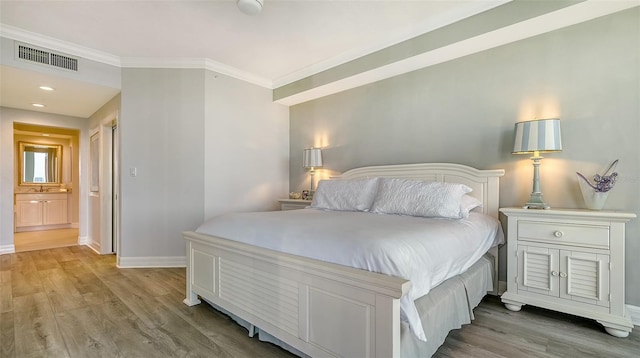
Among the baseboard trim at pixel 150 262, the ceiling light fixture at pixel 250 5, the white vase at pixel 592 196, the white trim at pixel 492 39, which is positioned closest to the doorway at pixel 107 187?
the baseboard trim at pixel 150 262

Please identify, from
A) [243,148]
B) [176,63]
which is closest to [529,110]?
[243,148]

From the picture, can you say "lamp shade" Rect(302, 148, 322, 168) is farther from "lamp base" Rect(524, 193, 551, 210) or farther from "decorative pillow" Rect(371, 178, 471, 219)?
"lamp base" Rect(524, 193, 551, 210)

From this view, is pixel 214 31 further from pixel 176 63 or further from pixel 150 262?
pixel 150 262

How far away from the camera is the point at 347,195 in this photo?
3014mm

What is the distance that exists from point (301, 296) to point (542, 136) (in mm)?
2178

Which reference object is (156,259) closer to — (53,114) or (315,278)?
(315,278)

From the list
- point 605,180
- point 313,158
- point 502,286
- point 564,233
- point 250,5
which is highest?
point 250,5

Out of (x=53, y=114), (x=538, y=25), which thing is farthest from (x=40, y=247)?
(x=538, y=25)

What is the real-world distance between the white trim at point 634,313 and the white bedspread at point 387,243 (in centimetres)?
103

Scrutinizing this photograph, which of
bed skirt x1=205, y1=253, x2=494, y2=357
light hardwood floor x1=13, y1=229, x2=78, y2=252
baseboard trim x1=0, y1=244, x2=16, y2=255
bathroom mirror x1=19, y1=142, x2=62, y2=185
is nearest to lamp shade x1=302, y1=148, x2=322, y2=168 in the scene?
bed skirt x1=205, y1=253, x2=494, y2=357

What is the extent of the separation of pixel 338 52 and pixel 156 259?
10.9 ft

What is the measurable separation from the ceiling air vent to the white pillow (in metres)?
3.09

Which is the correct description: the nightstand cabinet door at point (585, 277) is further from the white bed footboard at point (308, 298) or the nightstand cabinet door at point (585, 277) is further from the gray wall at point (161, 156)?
the gray wall at point (161, 156)

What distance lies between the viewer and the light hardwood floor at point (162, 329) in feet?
5.87
